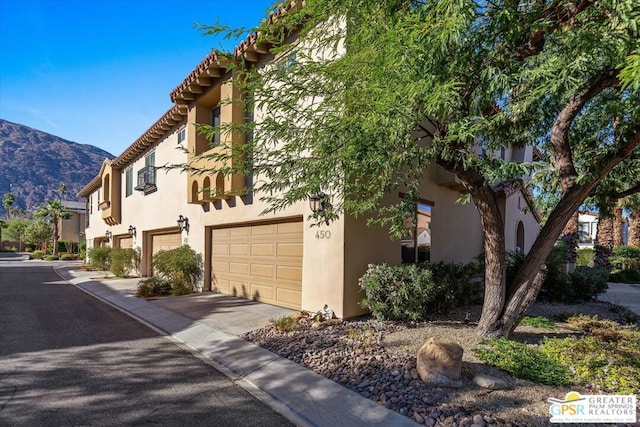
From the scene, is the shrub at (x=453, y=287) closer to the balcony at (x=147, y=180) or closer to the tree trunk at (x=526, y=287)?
the tree trunk at (x=526, y=287)

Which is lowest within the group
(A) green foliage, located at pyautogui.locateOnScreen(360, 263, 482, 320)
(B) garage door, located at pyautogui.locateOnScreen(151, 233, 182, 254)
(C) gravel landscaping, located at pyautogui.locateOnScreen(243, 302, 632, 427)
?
(C) gravel landscaping, located at pyautogui.locateOnScreen(243, 302, 632, 427)

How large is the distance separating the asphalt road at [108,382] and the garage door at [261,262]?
10.6 feet

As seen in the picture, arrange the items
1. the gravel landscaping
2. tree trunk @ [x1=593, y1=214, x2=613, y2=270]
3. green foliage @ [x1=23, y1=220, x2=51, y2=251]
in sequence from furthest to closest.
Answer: green foliage @ [x1=23, y1=220, x2=51, y2=251]
tree trunk @ [x1=593, y1=214, x2=613, y2=270]
the gravel landscaping

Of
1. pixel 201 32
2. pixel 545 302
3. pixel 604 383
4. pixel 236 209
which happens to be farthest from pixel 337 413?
pixel 545 302

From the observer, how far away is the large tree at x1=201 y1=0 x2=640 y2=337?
13.7 feet

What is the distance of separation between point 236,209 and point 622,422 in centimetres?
954

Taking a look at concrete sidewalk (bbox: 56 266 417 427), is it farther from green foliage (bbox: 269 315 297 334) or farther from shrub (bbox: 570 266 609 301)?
shrub (bbox: 570 266 609 301)

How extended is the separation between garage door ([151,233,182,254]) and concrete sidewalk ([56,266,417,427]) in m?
4.26

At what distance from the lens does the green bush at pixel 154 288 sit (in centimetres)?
1210

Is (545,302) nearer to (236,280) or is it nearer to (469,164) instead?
(469,164)

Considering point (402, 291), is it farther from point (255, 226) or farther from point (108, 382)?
point (255, 226)

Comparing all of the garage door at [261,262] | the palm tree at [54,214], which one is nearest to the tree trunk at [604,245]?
the garage door at [261,262]

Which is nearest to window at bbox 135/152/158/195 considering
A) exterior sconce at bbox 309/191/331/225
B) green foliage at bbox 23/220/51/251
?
exterior sconce at bbox 309/191/331/225

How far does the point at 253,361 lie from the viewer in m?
5.79
